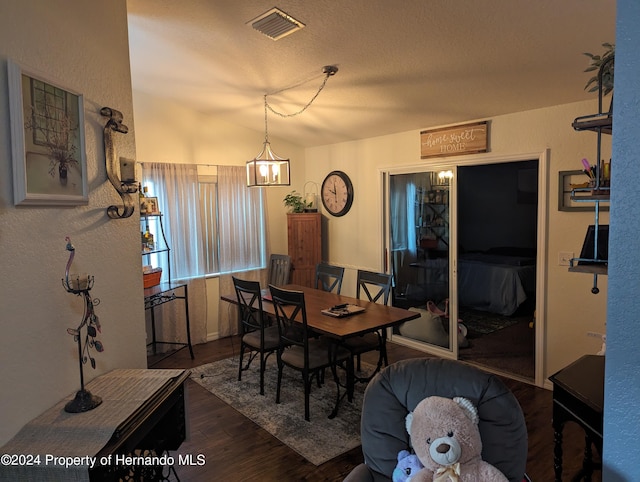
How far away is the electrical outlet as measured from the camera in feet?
11.2

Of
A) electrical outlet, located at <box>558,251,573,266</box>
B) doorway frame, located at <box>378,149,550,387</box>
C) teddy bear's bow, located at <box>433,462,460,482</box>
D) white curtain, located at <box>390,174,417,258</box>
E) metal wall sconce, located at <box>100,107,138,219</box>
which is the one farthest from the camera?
white curtain, located at <box>390,174,417,258</box>

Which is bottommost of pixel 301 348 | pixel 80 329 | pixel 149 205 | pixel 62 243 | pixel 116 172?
pixel 301 348

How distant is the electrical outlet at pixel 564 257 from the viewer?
341 cm

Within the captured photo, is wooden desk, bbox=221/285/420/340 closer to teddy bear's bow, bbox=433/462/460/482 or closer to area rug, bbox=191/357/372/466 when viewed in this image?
area rug, bbox=191/357/372/466

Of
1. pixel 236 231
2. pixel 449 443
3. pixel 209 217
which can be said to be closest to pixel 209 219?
pixel 209 217

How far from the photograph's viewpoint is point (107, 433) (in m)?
1.50

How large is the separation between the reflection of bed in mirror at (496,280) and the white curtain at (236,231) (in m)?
2.61

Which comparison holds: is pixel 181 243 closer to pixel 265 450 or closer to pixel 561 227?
pixel 265 450

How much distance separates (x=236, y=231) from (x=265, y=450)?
2981mm

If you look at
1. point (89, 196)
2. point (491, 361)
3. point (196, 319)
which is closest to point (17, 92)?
point (89, 196)

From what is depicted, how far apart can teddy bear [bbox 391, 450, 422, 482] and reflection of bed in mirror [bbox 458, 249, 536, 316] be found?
3.73 meters

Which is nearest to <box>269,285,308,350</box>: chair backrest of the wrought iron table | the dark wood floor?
the dark wood floor

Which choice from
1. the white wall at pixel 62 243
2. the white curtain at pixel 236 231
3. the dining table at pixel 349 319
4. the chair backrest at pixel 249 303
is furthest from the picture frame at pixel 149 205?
the white wall at pixel 62 243

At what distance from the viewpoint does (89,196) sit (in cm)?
187
